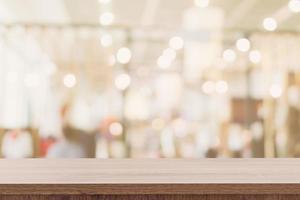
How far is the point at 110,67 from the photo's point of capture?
558 cm

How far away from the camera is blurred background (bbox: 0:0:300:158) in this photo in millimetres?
4605

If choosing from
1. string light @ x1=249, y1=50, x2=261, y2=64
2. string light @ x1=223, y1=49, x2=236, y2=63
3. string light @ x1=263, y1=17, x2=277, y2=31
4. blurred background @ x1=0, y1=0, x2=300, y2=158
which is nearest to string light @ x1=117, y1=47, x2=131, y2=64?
blurred background @ x1=0, y1=0, x2=300, y2=158

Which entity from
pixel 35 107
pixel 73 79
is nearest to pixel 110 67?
pixel 73 79

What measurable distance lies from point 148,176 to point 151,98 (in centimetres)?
604

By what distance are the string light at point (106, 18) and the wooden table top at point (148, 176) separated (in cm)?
685

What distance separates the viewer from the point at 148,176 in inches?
34.0

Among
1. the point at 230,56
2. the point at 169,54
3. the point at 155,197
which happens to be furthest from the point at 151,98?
the point at 155,197

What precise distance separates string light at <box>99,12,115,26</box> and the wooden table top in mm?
6848

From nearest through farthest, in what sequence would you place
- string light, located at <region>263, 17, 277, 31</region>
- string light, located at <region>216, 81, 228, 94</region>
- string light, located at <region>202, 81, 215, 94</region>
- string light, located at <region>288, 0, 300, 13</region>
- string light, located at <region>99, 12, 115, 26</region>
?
string light, located at <region>202, 81, 215, 94</region> < string light, located at <region>216, 81, 228, 94</region> < string light, located at <region>288, 0, 300, 13</region> < string light, located at <region>263, 17, 277, 31</region> < string light, located at <region>99, 12, 115, 26</region>

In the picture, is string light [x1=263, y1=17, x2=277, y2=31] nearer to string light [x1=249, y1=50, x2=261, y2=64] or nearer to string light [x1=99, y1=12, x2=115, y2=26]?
string light [x1=249, y1=50, x2=261, y2=64]

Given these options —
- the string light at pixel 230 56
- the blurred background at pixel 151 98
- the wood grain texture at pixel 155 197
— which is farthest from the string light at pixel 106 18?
the wood grain texture at pixel 155 197

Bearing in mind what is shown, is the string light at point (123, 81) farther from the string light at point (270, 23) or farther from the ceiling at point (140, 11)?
the string light at point (270, 23)

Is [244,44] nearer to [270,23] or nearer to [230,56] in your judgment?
[230,56]

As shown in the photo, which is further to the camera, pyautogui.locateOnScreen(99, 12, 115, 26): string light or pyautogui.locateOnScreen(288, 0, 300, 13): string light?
pyautogui.locateOnScreen(99, 12, 115, 26): string light
